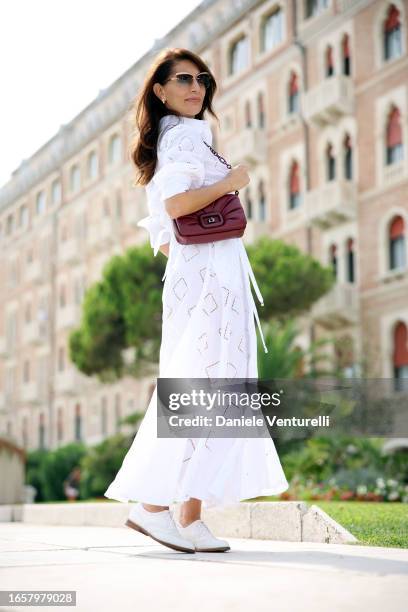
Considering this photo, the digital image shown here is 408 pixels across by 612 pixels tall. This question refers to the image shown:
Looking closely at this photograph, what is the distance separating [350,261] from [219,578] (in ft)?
77.9

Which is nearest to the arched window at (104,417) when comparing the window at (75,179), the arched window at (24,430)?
the arched window at (24,430)

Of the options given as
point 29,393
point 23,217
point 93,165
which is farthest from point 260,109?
point 23,217

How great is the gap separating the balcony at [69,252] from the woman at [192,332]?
3657cm

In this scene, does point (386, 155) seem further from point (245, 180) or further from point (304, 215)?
point (245, 180)

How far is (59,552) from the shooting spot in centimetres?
394

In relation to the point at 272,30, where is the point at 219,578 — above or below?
below

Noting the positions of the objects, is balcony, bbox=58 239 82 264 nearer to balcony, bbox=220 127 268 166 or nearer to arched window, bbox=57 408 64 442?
arched window, bbox=57 408 64 442

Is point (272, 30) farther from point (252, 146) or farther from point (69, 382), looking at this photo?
point (69, 382)

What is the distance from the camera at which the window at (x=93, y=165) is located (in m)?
40.9

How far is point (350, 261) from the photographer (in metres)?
26.3

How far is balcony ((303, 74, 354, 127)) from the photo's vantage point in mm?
25830

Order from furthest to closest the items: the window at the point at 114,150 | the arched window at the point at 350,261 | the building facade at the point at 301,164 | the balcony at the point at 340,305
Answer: the window at the point at 114,150, the arched window at the point at 350,261, the balcony at the point at 340,305, the building facade at the point at 301,164

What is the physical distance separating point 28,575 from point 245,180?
180 cm

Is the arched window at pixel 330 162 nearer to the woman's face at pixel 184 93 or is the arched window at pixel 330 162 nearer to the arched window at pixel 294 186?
the arched window at pixel 294 186
